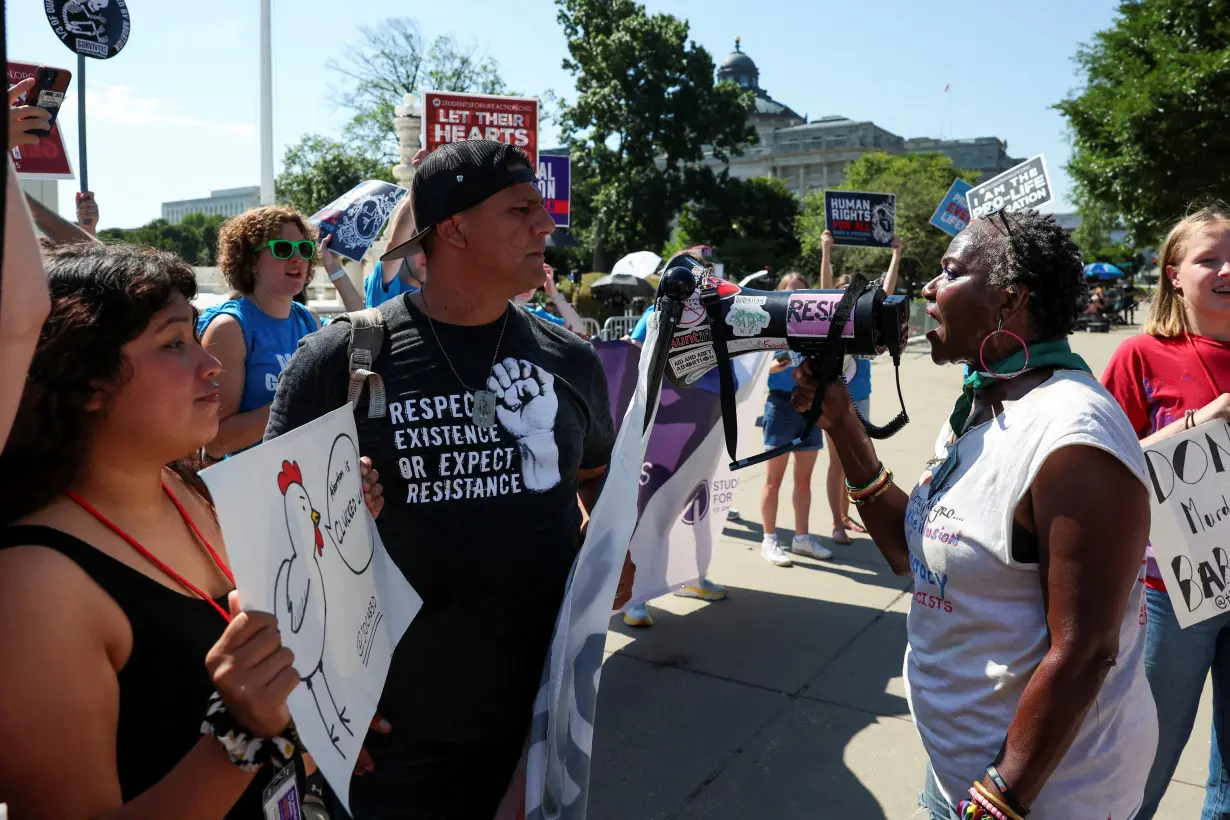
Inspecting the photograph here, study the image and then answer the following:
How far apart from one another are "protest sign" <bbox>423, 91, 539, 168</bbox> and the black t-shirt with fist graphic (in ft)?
26.9

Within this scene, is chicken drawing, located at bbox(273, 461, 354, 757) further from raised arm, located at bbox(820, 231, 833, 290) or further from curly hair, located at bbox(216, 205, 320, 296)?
raised arm, located at bbox(820, 231, 833, 290)

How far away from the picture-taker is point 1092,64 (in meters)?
21.0

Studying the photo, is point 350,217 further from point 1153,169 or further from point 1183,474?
point 1153,169

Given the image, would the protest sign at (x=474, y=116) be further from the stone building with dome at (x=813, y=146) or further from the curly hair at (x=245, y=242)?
the stone building with dome at (x=813, y=146)

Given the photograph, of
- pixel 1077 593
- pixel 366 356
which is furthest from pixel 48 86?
pixel 1077 593

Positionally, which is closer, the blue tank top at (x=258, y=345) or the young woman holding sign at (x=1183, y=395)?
the young woman holding sign at (x=1183, y=395)

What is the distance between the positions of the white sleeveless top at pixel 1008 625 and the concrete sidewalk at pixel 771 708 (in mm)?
1537

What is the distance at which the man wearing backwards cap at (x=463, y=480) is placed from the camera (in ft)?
6.29

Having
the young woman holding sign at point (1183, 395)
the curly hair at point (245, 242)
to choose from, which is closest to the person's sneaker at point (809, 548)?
the young woman holding sign at point (1183, 395)

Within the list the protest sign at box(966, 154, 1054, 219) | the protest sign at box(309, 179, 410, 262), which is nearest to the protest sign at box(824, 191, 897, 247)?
the protest sign at box(966, 154, 1054, 219)

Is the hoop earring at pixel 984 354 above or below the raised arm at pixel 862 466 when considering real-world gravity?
above

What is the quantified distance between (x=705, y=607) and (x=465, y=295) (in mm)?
3358

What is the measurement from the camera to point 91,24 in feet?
18.8

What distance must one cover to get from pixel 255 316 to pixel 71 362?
2.27 m
